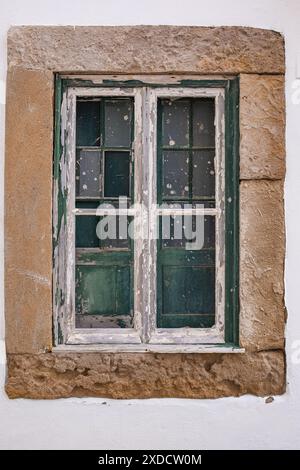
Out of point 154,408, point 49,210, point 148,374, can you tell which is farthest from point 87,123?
point 154,408

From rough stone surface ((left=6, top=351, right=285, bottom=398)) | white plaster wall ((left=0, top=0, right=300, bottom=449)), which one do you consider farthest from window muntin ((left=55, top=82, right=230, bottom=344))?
white plaster wall ((left=0, top=0, right=300, bottom=449))

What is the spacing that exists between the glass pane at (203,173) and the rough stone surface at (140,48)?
0.45 meters

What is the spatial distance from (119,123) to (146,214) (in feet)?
1.73

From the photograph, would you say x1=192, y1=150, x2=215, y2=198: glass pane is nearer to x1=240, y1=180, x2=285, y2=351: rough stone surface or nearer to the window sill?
x1=240, y1=180, x2=285, y2=351: rough stone surface

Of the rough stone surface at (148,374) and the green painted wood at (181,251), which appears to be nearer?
the rough stone surface at (148,374)

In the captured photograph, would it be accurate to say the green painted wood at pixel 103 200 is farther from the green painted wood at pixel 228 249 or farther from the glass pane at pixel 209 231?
the glass pane at pixel 209 231

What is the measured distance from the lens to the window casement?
148 inches

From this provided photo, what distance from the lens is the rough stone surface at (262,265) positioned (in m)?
3.70

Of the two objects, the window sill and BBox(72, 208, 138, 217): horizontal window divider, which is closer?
the window sill

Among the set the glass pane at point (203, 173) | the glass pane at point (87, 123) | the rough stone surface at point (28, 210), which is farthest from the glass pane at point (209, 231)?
the rough stone surface at point (28, 210)

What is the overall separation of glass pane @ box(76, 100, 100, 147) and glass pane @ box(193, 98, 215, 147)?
0.54 meters

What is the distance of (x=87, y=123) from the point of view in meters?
3.84

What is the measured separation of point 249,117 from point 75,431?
1906 mm
